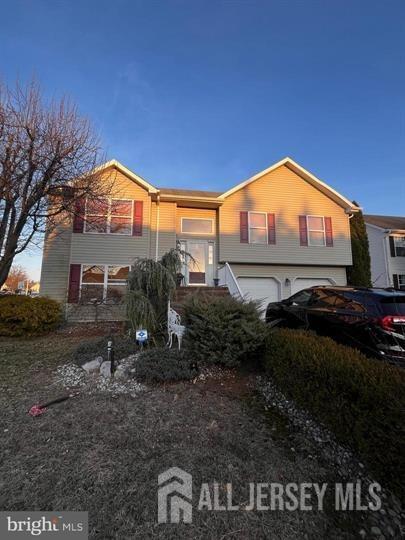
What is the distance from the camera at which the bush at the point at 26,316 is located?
8.52 m

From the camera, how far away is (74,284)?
11.6 metres

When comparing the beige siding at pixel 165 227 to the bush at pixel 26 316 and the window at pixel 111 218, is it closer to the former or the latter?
the window at pixel 111 218

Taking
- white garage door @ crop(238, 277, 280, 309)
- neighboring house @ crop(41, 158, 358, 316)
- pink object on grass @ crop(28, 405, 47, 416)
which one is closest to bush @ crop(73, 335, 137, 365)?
pink object on grass @ crop(28, 405, 47, 416)

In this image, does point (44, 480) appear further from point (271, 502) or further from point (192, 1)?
point (192, 1)

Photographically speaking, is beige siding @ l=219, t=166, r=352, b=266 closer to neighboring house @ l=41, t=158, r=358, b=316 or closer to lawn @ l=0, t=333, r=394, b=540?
neighboring house @ l=41, t=158, r=358, b=316

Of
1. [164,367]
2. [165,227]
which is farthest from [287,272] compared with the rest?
[164,367]

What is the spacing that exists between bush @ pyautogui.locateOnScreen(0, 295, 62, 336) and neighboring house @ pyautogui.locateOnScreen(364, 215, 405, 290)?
18.8m

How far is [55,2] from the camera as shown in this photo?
Result: 6992 millimetres

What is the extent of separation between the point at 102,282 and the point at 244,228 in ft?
23.1

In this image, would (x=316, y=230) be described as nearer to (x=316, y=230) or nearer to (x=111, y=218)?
(x=316, y=230)

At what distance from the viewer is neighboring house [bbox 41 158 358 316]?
11.8 m

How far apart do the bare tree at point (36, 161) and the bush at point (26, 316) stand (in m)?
1.21

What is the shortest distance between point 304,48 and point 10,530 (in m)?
12.2

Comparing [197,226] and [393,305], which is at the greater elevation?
[197,226]
